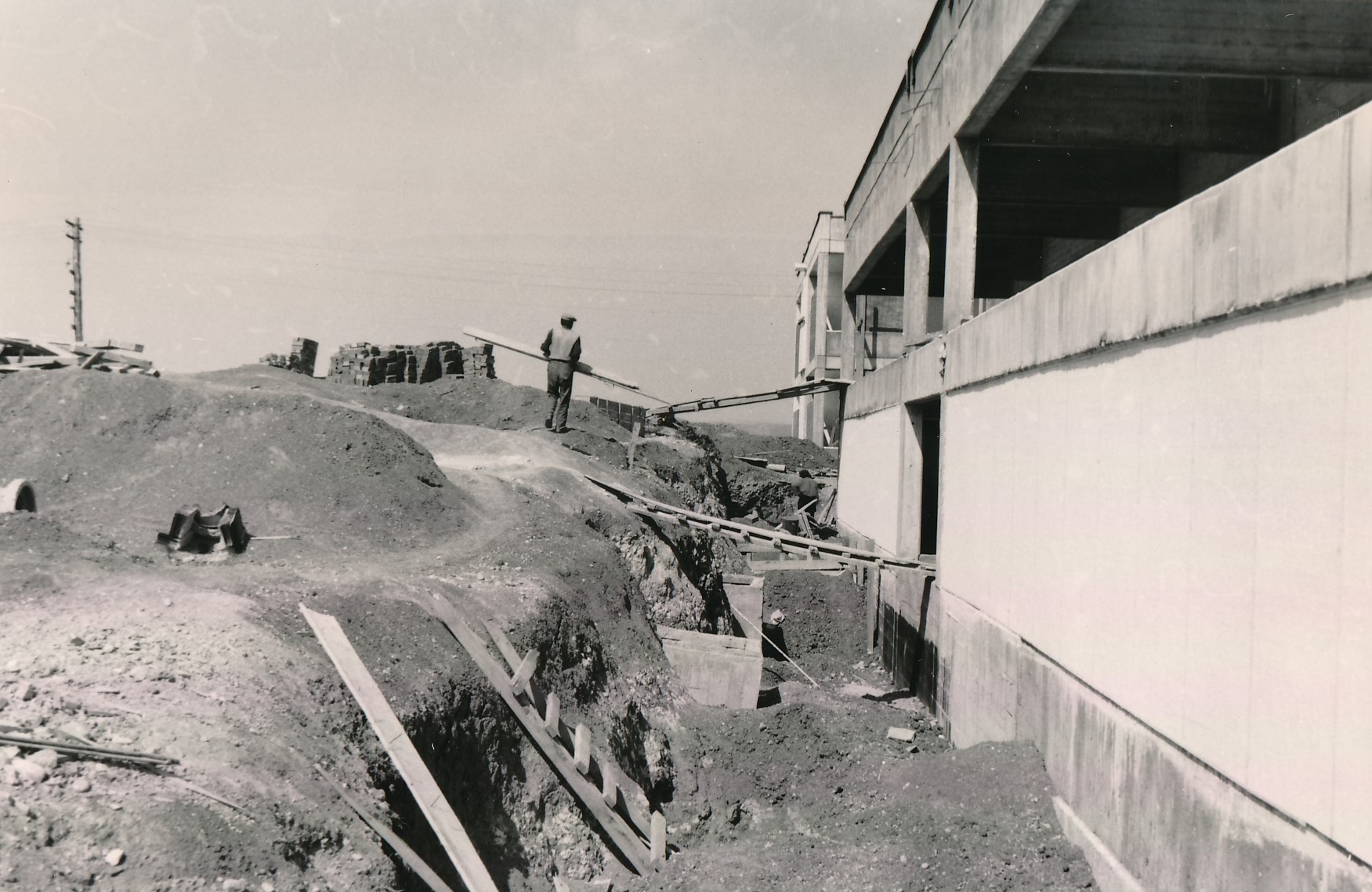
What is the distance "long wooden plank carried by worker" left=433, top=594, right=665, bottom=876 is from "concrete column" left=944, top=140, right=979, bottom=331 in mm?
6459

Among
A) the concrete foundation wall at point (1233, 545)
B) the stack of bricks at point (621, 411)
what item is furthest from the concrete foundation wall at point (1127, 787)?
the stack of bricks at point (621, 411)

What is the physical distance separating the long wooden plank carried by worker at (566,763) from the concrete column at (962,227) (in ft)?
21.2

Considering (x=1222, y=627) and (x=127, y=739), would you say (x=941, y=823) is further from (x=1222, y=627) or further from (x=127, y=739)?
(x=127, y=739)

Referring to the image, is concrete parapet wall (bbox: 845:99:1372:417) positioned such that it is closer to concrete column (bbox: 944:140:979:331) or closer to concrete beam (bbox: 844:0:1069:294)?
concrete beam (bbox: 844:0:1069:294)

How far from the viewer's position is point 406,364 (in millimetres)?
26125

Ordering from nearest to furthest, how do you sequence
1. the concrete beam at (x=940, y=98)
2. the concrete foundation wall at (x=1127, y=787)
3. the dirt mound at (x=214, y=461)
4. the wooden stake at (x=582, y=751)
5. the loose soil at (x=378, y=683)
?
the concrete foundation wall at (x=1127, y=787), the loose soil at (x=378, y=683), the wooden stake at (x=582, y=751), the concrete beam at (x=940, y=98), the dirt mound at (x=214, y=461)

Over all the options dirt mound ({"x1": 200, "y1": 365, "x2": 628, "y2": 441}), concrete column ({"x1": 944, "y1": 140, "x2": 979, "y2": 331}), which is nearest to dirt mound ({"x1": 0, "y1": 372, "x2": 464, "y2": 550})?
concrete column ({"x1": 944, "y1": 140, "x2": 979, "y2": 331})

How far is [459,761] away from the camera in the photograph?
6527mm

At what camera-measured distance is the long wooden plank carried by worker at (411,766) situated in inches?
213

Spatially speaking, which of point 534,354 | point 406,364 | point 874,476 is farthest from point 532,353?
point 406,364

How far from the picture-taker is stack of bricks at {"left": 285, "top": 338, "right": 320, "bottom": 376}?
26644mm

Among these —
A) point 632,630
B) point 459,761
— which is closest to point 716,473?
point 632,630

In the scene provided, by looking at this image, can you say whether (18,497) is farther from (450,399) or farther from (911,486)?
(450,399)

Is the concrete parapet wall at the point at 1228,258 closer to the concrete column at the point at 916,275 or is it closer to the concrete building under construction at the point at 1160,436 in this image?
the concrete building under construction at the point at 1160,436
